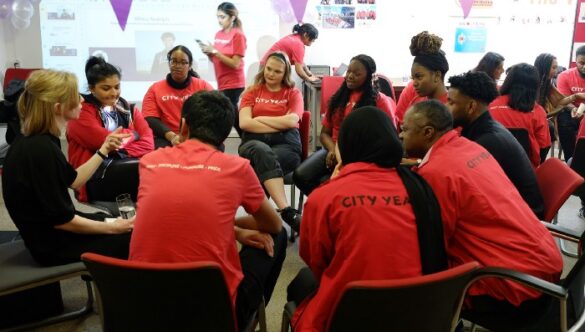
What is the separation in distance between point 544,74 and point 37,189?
150 inches

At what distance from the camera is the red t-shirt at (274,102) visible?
10.7 feet

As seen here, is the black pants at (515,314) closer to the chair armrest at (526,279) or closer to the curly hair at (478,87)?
the chair armrest at (526,279)

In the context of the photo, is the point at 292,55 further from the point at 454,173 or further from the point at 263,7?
the point at 454,173

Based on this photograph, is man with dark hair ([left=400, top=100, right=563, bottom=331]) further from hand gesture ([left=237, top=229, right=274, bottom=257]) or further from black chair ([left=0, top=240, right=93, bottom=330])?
black chair ([left=0, top=240, right=93, bottom=330])

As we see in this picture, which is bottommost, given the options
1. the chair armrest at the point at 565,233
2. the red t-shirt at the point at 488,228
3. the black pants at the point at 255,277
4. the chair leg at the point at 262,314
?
the chair leg at the point at 262,314

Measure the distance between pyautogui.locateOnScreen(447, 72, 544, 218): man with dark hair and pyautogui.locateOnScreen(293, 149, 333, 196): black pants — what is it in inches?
35.8

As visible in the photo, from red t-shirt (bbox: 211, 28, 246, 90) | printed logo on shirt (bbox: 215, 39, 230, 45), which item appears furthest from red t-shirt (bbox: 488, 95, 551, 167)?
printed logo on shirt (bbox: 215, 39, 230, 45)

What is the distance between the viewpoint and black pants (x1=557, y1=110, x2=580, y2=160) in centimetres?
410

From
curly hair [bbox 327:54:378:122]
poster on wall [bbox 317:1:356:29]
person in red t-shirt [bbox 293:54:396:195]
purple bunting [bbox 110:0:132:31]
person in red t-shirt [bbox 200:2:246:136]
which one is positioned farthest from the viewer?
poster on wall [bbox 317:1:356:29]

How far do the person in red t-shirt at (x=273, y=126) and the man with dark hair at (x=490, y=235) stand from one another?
4.47ft

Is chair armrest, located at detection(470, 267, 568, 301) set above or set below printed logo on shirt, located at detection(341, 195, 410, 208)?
below

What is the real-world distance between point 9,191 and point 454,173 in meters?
1.51

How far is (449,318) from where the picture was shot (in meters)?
1.35

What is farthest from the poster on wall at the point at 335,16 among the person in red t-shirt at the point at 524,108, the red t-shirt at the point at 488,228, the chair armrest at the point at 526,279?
the chair armrest at the point at 526,279
